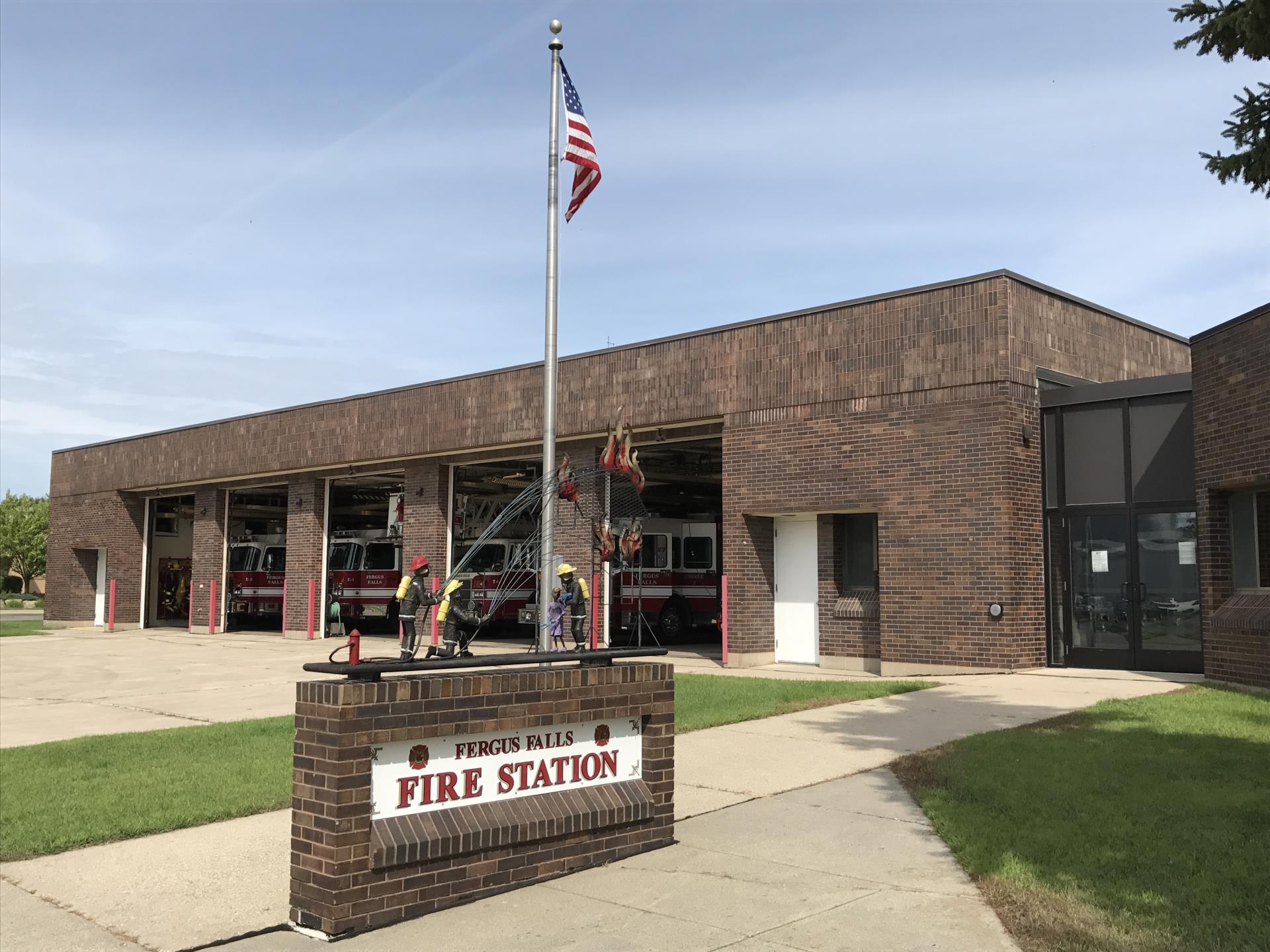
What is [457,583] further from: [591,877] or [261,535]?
[261,535]

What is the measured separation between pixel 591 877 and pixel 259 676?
14.2 meters

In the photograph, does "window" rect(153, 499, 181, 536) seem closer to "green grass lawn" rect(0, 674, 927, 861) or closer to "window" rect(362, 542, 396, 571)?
"window" rect(362, 542, 396, 571)

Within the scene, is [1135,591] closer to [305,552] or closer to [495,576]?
[495,576]

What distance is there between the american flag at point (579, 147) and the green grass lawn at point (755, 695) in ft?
23.3

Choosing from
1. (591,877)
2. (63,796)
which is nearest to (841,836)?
(591,877)

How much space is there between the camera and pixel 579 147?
15719 millimetres

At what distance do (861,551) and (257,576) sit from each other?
21416mm

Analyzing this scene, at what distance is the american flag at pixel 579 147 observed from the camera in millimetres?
15680

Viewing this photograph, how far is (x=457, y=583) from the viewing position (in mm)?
9781

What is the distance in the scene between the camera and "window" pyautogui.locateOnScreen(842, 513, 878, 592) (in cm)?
1892

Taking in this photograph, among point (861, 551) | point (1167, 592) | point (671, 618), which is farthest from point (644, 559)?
point (1167, 592)

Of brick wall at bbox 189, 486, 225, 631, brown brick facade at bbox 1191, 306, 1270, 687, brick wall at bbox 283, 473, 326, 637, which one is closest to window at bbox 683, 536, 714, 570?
brick wall at bbox 283, 473, 326, 637

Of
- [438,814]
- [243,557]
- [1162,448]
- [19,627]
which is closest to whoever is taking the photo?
[438,814]

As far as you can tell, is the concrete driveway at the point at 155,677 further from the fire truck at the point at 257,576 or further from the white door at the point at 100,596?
the white door at the point at 100,596
